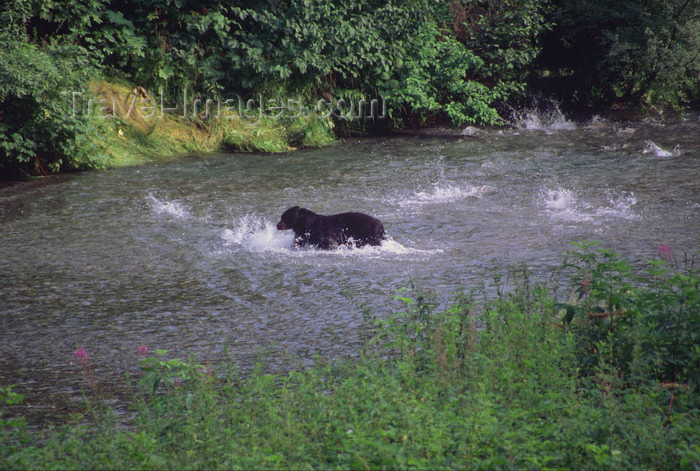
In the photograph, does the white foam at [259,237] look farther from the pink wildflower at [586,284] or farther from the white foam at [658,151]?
the white foam at [658,151]

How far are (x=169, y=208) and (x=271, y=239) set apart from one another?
2.58m

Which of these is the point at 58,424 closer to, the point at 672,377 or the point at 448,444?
the point at 448,444

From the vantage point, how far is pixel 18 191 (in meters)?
11.9

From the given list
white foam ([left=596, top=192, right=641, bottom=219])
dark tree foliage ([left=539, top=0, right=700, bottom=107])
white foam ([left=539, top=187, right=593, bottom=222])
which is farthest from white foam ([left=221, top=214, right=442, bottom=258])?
dark tree foliage ([left=539, top=0, right=700, bottom=107])

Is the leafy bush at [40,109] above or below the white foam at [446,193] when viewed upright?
above

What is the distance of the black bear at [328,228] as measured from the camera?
28.5 feet

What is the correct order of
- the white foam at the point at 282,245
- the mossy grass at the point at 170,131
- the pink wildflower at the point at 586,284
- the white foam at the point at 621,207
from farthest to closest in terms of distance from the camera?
1. the mossy grass at the point at 170,131
2. the white foam at the point at 621,207
3. the white foam at the point at 282,245
4. the pink wildflower at the point at 586,284

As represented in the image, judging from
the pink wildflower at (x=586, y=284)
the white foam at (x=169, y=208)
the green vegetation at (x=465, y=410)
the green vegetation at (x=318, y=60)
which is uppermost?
the green vegetation at (x=318, y=60)

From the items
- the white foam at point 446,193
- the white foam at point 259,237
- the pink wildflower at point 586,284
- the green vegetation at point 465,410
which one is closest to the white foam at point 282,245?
the white foam at point 259,237

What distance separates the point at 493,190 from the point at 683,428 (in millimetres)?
8567

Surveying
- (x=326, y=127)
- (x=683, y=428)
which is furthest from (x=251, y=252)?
(x=326, y=127)

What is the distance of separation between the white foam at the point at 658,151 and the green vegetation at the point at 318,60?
452cm

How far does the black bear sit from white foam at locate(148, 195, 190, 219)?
246 cm

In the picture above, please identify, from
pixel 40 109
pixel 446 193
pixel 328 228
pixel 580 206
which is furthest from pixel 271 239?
pixel 40 109
